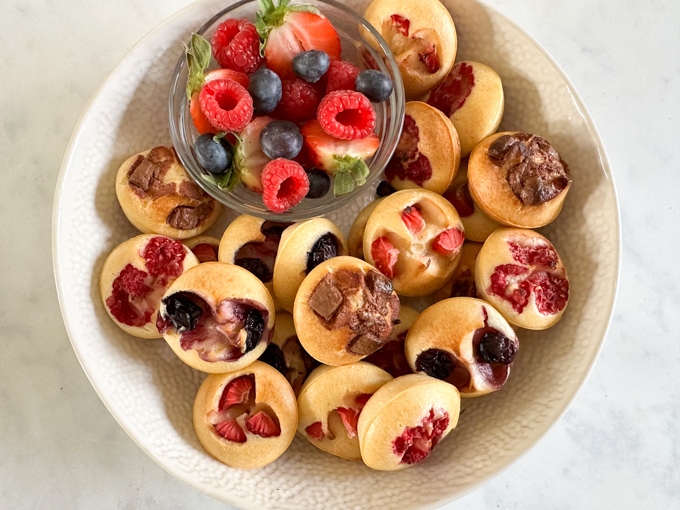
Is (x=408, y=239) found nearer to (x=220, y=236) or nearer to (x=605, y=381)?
(x=220, y=236)

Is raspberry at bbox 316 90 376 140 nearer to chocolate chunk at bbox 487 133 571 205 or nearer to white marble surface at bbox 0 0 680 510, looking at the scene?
chocolate chunk at bbox 487 133 571 205

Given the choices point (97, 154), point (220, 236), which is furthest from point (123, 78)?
point (220, 236)

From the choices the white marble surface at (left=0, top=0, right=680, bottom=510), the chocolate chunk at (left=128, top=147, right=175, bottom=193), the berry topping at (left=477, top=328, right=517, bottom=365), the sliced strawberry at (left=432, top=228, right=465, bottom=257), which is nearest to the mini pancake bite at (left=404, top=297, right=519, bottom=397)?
the berry topping at (left=477, top=328, right=517, bottom=365)

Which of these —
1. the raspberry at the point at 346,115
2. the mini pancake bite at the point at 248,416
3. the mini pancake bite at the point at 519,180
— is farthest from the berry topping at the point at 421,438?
the raspberry at the point at 346,115

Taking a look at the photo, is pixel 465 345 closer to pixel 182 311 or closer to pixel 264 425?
pixel 264 425

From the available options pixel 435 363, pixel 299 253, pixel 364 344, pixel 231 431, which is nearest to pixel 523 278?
pixel 435 363

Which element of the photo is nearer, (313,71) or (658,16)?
(313,71)
